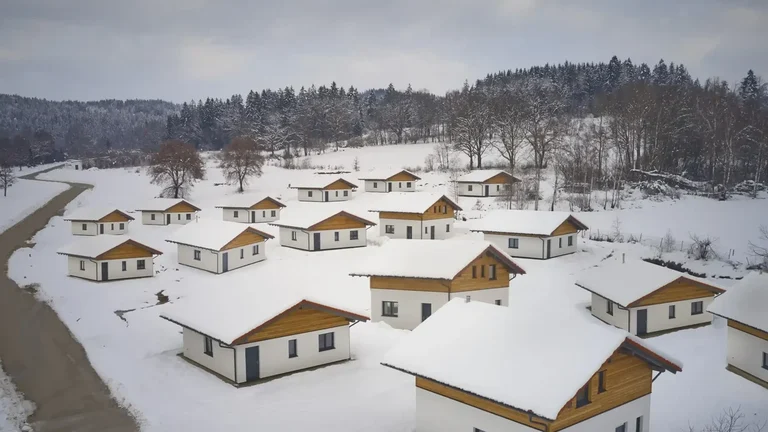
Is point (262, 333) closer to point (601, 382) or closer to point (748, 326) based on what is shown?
point (601, 382)

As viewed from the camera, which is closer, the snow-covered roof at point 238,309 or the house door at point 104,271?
the snow-covered roof at point 238,309

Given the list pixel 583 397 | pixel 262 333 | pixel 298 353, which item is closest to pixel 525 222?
pixel 298 353

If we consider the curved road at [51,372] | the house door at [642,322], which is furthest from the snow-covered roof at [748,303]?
the curved road at [51,372]

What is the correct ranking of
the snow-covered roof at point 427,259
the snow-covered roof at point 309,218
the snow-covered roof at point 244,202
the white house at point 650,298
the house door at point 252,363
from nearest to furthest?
1. the house door at point 252,363
2. the snow-covered roof at point 427,259
3. the white house at point 650,298
4. the snow-covered roof at point 309,218
5. the snow-covered roof at point 244,202

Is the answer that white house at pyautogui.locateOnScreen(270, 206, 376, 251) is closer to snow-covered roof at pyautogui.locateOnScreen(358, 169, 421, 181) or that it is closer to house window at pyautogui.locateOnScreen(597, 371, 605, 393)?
snow-covered roof at pyautogui.locateOnScreen(358, 169, 421, 181)

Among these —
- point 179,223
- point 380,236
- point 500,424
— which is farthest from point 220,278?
point 500,424

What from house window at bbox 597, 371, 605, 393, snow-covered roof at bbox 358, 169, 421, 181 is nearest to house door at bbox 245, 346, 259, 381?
house window at bbox 597, 371, 605, 393

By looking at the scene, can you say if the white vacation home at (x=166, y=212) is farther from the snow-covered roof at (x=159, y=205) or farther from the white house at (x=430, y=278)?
the white house at (x=430, y=278)
